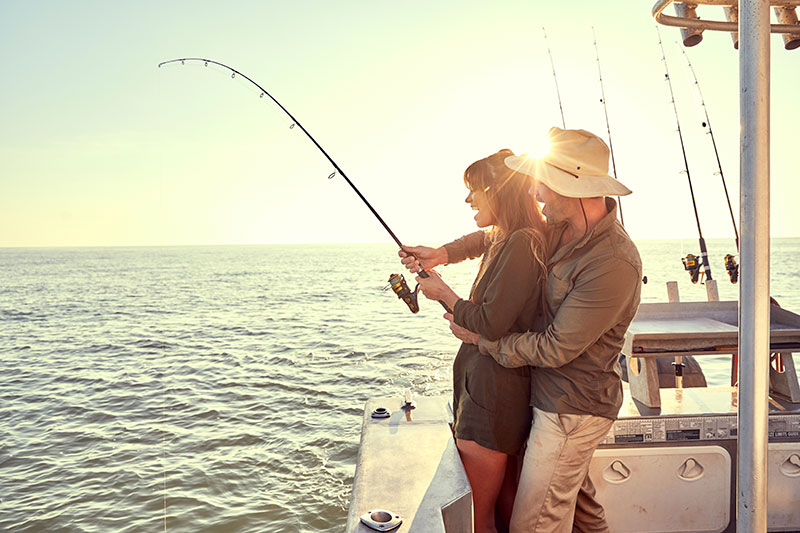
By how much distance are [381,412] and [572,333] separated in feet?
3.32

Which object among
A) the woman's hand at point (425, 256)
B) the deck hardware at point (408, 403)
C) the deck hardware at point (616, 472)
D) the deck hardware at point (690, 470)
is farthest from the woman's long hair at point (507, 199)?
the deck hardware at point (690, 470)

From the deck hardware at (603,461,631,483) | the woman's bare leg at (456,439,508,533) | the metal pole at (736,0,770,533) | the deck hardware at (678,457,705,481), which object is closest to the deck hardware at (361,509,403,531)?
the woman's bare leg at (456,439,508,533)

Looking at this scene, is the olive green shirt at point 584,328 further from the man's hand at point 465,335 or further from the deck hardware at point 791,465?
the deck hardware at point 791,465

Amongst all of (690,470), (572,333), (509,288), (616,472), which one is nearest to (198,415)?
(616,472)

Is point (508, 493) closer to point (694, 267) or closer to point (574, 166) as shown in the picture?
point (574, 166)

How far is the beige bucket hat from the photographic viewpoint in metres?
1.85

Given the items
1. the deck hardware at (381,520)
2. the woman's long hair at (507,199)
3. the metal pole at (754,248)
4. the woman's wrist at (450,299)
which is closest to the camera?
the metal pole at (754,248)

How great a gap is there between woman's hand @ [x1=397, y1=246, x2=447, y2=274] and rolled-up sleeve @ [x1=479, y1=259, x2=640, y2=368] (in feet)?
2.53

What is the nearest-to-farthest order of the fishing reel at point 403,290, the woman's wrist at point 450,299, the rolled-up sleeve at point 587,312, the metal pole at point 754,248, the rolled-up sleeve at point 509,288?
1. the metal pole at point 754,248
2. the rolled-up sleeve at point 587,312
3. the rolled-up sleeve at point 509,288
4. the woman's wrist at point 450,299
5. the fishing reel at point 403,290

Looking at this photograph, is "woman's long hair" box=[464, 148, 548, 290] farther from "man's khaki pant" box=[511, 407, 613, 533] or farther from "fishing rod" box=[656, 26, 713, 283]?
"fishing rod" box=[656, 26, 713, 283]

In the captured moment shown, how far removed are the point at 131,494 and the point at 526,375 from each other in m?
4.82

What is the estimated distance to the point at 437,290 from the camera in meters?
2.19

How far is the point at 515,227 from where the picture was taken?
1.97 meters

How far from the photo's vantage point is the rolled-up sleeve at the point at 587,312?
1.76 m
